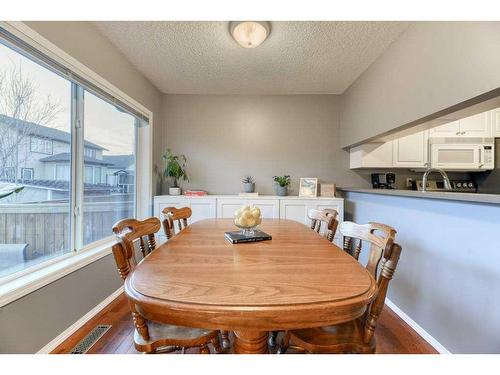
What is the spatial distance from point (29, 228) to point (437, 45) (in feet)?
9.97

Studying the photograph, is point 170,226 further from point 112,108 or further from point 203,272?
point 112,108

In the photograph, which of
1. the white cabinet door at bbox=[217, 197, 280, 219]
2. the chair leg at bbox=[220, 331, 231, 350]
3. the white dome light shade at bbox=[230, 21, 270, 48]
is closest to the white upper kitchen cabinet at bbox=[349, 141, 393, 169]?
the white cabinet door at bbox=[217, 197, 280, 219]

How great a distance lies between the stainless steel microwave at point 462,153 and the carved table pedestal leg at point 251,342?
3138 mm

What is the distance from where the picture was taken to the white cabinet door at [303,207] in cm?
305

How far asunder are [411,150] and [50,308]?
384 cm

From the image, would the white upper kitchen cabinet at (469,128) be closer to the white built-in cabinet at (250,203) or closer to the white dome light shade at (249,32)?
the white built-in cabinet at (250,203)

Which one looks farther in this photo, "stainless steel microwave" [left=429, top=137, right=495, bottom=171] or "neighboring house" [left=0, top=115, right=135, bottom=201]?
"stainless steel microwave" [left=429, top=137, right=495, bottom=171]

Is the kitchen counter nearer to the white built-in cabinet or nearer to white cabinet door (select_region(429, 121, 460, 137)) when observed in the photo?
the white built-in cabinet

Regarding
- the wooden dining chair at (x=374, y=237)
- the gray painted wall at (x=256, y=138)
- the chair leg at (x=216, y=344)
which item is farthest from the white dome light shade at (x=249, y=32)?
the chair leg at (x=216, y=344)

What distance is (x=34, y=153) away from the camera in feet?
5.16

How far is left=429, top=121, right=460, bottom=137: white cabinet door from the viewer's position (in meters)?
2.94

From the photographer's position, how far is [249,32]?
1.94 metres
